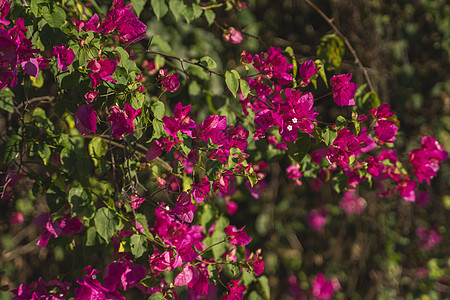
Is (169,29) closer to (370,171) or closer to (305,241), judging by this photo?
(370,171)

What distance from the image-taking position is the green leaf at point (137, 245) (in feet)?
3.09

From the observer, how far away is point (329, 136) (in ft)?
2.99

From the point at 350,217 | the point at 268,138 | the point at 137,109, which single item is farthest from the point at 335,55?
the point at 350,217

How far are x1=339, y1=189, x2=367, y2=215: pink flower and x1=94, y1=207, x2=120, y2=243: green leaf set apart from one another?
1.70 metres

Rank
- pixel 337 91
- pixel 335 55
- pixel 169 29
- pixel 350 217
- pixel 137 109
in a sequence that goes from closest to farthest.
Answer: pixel 137 109, pixel 337 91, pixel 335 55, pixel 169 29, pixel 350 217

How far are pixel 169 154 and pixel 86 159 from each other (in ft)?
0.67

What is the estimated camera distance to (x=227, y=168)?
95 centimetres

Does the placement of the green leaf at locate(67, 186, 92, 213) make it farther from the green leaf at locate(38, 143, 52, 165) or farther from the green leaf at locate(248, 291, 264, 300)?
the green leaf at locate(248, 291, 264, 300)

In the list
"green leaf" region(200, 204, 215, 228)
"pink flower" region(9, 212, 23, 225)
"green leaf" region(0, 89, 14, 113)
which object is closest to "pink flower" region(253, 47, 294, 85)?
"green leaf" region(200, 204, 215, 228)

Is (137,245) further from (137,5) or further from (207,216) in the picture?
(137,5)

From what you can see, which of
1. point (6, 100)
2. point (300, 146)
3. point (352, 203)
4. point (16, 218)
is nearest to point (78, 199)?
point (6, 100)

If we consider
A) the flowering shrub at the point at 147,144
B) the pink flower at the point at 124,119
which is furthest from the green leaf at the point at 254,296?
the pink flower at the point at 124,119

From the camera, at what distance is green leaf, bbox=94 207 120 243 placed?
3.14 ft

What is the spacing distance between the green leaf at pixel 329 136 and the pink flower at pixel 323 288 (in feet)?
5.15
